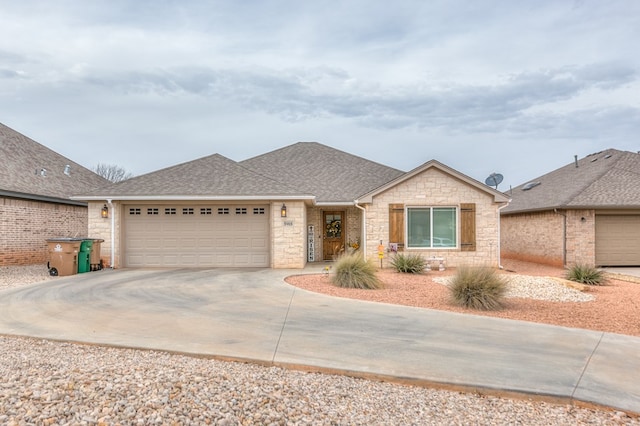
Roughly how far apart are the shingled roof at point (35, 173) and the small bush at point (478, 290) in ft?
46.5

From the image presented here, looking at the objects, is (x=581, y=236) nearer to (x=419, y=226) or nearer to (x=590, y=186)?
(x=590, y=186)

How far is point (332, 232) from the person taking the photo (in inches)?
653

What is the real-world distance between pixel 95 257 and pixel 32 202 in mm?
4338

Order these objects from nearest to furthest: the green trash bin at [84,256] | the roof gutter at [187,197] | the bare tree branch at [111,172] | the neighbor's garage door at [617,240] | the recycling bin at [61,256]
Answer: the recycling bin at [61,256]
the green trash bin at [84,256]
the roof gutter at [187,197]
the neighbor's garage door at [617,240]
the bare tree branch at [111,172]

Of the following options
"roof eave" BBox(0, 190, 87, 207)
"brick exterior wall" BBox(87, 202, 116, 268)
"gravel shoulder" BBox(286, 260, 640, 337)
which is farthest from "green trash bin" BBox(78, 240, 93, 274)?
"gravel shoulder" BBox(286, 260, 640, 337)

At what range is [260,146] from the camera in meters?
26.8

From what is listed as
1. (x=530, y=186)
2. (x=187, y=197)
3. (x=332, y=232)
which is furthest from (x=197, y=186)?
(x=530, y=186)

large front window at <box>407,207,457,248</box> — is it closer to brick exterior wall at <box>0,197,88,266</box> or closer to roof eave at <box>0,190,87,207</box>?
roof eave at <box>0,190,87,207</box>

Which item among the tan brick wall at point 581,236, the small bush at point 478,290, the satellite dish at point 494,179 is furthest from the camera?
the satellite dish at point 494,179

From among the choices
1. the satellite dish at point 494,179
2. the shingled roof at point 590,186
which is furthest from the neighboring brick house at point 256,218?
the satellite dish at point 494,179

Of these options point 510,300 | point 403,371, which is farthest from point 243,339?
point 510,300

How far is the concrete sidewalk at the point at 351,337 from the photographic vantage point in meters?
3.93

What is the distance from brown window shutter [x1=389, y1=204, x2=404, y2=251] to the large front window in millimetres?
306

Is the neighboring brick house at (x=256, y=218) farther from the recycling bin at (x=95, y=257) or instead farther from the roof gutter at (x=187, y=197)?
the recycling bin at (x=95, y=257)
